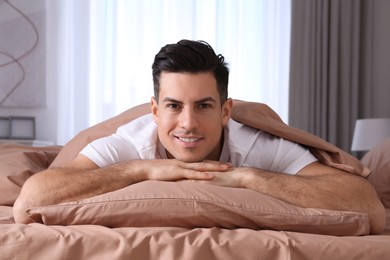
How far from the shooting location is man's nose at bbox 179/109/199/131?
182 cm

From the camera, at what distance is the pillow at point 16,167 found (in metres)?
2.27

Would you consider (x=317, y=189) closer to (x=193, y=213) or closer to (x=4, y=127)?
(x=193, y=213)

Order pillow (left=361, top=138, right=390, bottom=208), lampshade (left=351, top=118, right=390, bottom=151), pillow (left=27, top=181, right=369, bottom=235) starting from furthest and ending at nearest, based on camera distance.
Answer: lampshade (left=351, top=118, right=390, bottom=151), pillow (left=361, top=138, right=390, bottom=208), pillow (left=27, top=181, right=369, bottom=235)

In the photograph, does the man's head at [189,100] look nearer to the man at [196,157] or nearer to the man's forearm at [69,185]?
the man at [196,157]

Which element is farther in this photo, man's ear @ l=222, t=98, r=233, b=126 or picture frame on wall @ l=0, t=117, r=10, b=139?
picture frame on wall @ l=0, t=117, r=10, b=139

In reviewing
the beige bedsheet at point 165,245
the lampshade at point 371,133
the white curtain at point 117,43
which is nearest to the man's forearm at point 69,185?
the beige bedsheet at point 165,245

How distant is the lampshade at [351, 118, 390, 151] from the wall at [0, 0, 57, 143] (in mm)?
2232

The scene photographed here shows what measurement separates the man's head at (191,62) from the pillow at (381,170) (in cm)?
83

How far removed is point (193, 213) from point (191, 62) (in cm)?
61

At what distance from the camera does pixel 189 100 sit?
6.06 ft

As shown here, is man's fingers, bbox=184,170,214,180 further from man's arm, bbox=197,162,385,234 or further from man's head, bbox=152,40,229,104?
man's head, bbox=152,40,229,104

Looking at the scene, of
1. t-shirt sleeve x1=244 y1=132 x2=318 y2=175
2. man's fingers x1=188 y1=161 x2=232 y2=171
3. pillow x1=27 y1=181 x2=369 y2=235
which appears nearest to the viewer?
pillow x1=27 y1=181 x2=369 y2=235

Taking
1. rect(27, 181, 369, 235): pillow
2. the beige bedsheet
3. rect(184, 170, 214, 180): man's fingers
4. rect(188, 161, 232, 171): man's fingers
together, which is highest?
rect(188, 161, 232, 171): man's fingers

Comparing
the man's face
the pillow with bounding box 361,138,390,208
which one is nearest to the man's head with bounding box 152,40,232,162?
the man's face
